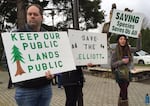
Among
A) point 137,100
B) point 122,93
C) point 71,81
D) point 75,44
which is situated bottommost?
point 137,100

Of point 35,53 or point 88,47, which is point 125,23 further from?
point 35,53

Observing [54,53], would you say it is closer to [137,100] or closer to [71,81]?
[71,81]

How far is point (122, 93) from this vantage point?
9141 mm

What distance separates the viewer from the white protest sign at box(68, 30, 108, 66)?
7.00m

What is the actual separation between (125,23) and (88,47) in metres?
1.84

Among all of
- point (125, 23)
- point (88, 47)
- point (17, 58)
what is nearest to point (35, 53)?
point (17, 58)

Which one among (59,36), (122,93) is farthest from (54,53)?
(122,93)

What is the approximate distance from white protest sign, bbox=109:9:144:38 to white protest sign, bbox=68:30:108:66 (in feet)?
4.08

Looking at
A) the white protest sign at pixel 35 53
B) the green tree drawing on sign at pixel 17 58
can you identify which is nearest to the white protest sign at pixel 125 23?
the white protest sign at pixel 35 53

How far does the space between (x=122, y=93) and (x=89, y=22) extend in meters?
19.8

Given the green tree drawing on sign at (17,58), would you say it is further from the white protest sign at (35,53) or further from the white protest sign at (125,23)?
the white protest sign at (125,23)

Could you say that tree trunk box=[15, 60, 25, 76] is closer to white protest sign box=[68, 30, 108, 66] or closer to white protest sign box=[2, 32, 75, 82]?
white protest sign box=[2, 32, 75, 82]

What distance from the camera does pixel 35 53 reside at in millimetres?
5211

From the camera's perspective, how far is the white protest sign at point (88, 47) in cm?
700
